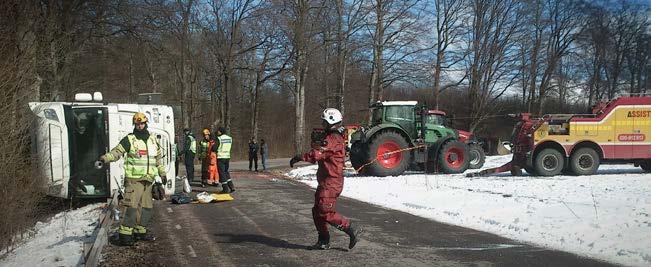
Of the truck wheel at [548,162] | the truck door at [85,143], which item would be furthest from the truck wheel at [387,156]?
the truck door at [85,143]

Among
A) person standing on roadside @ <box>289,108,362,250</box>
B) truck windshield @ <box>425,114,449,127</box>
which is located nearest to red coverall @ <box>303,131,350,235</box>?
person standing on roadside @ <box>289,108,362,250</box>

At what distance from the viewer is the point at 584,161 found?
61.9ft

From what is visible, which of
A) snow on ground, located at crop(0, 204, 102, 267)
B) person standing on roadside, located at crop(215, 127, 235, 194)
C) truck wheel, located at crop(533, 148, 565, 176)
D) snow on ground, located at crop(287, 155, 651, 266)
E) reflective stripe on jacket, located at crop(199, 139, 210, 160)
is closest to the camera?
snow on ground, located at crop(0, 204, 102, 267)

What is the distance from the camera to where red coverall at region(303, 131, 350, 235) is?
746cm

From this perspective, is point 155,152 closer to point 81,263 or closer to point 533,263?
point 81,263

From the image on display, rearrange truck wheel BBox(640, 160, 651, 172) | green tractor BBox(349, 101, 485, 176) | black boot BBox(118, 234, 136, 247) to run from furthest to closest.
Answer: green tractor BBox(349, 101, 485, 176), truck wheel BBox(640, 160, 651, 172), black boot BBox(118, 234, 136, 247)

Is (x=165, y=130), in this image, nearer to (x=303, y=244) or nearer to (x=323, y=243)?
(x=303, y=244)

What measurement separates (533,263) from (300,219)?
4.58 meters

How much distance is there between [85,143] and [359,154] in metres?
10.9

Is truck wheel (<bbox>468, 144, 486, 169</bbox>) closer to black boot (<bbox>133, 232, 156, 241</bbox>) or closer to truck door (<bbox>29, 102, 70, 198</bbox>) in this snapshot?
truck door (<bbox>29, 102, 70, 198</bbox>)

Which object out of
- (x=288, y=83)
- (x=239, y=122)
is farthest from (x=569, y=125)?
(x=239, y=122)

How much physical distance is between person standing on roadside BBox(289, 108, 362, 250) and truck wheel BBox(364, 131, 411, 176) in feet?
41.4

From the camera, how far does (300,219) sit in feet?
34.7

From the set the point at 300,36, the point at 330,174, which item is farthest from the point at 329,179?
the point at 300,36
